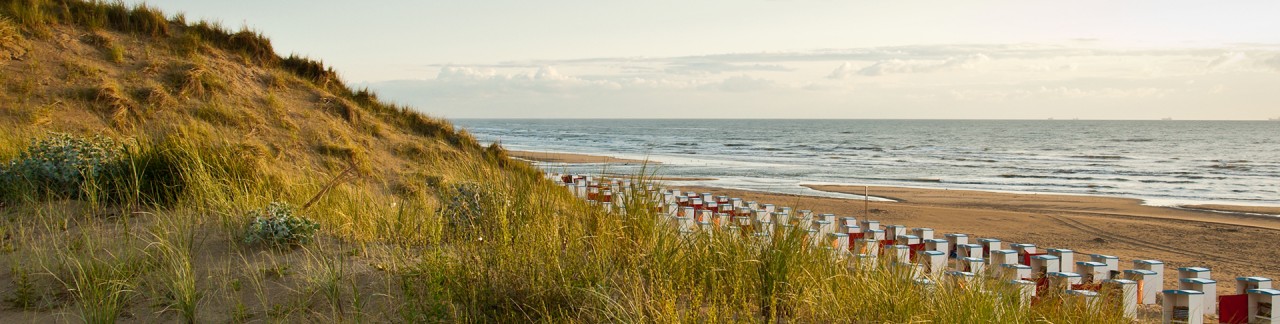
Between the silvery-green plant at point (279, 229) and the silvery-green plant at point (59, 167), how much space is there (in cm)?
194

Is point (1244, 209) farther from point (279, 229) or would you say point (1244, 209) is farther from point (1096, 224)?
point (279, 229)

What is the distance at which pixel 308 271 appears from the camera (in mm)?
4539

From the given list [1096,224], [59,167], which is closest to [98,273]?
[59,167]

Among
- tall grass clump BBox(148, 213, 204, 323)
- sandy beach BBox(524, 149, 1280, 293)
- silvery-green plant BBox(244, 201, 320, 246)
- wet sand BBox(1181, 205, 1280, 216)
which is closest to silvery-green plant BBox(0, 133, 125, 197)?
tall grass clump BBox(148, 213, 204, 323)

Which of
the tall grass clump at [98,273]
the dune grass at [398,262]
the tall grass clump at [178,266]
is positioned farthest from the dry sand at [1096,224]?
the tall grass clump at [98,273]

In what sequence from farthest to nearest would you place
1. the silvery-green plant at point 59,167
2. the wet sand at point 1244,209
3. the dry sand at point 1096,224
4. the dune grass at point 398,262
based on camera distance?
the wet sand at point 1244,209 → the dry sand at point 1096,224 → the silvery-green plant at point 59,167 → the dune grass at point 398,262

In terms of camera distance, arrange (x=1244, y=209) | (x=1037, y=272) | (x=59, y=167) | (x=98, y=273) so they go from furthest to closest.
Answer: (x=1244, y=209), (x=59, y=167), (x=1037, y=272), (x=98, y=273)

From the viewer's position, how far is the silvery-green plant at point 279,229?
17.2 ft

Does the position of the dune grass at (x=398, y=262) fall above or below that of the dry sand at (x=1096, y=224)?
above

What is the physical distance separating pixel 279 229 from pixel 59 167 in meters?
2.49

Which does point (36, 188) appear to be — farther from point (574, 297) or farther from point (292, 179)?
point (574, 297)

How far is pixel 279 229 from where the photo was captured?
17.1 ft

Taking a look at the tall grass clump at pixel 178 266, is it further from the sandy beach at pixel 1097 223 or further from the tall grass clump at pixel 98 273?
the sandy beach at pixel 1097 223

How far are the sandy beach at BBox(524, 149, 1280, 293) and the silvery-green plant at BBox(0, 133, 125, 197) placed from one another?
6.20m
